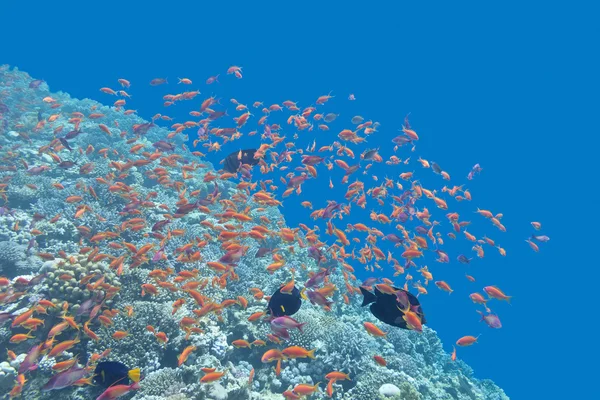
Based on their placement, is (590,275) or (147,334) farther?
(590,275)

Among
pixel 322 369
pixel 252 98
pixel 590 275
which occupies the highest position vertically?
pixel 252 98

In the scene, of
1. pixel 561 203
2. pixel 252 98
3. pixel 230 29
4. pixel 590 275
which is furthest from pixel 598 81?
pixel 230 29

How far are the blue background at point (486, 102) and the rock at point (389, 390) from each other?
54.0 m

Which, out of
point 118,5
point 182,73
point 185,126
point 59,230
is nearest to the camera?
point 59,230

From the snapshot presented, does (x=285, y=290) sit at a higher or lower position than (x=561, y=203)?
lower

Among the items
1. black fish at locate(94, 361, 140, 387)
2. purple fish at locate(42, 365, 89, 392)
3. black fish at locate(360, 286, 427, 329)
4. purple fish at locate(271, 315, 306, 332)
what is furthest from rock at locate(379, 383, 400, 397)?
purple fish at locate(42, 365, 89, 392)

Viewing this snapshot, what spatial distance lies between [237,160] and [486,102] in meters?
81.2

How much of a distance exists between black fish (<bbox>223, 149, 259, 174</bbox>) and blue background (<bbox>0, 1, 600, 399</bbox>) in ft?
189

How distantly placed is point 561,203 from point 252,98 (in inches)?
3082

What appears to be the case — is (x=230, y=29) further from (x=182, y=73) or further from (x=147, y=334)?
(x=147, y=334)

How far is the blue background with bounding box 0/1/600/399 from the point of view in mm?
59250

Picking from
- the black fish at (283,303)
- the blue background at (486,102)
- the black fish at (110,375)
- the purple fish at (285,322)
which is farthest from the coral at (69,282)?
the blue background at (486,102)

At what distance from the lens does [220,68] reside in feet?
285

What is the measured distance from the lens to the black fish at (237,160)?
734 cm
